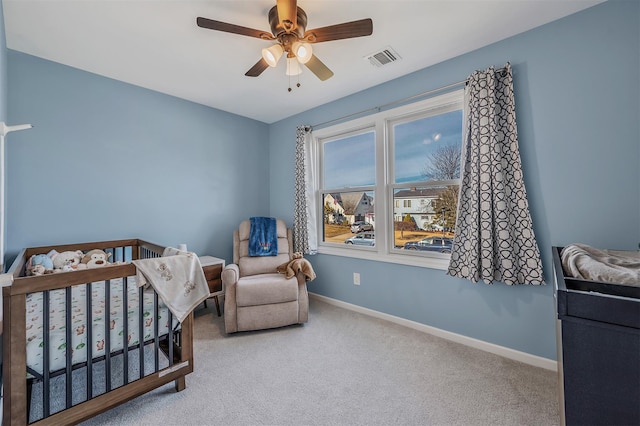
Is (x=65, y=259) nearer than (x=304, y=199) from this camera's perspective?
Yes

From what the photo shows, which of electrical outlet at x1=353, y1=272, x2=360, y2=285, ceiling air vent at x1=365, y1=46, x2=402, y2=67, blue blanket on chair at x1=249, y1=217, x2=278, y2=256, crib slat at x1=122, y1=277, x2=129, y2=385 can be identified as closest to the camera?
crib slat at x1=122, y1=277, x2=129, y2=385

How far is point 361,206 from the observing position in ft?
10.2

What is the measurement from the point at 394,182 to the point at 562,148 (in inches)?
50.9

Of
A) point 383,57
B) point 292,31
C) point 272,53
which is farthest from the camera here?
point 383,57

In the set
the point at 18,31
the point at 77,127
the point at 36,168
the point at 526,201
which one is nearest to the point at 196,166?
the point at 77,127

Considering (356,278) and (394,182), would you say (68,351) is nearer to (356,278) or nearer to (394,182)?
(356,278)

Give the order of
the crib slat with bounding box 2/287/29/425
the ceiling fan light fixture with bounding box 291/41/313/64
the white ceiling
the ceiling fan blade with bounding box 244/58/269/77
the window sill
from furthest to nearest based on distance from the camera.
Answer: the window sill, the ceiling fan blade with bounding box 244/58/269/77, the white ceiling, the ceiling fan light fixture with bounding box 291/41/313/64, the crib slat with bounding box 2/287/29/425

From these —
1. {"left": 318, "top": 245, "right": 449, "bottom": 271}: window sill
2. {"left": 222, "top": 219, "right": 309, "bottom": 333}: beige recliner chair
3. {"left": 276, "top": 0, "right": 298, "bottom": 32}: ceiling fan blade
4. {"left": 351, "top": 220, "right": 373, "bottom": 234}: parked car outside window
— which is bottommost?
{"left": 222, "top": 219, "right": 309, "bottom": 333}: beige recliner chair

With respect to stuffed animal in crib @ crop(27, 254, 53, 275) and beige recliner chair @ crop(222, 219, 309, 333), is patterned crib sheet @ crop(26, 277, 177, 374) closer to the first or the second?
stuffed animal in crib @ crop(27, 254, 53, 275)

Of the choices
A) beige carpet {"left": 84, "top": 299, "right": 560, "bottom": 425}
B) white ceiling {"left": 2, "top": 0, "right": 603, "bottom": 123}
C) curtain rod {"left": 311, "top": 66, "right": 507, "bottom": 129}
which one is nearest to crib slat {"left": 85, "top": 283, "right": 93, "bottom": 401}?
beige carpet {"left": 84, "top": 299, "right": 560, "bottom": 425}

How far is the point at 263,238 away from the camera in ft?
10.4

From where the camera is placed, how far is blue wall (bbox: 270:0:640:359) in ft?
5.44

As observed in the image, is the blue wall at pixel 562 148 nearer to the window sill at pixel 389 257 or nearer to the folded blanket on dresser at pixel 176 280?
the window sill at pixel 389 257

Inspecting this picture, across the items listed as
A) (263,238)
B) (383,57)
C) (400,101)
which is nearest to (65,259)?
(263,238)
